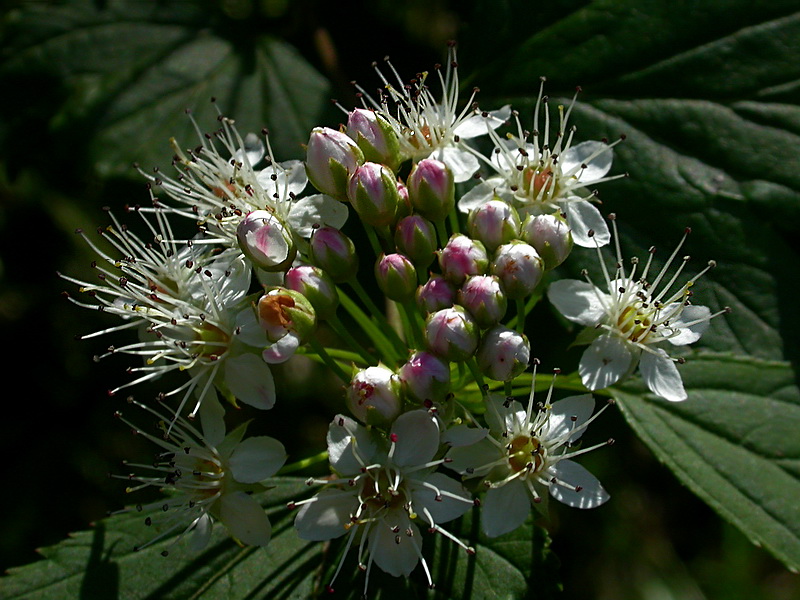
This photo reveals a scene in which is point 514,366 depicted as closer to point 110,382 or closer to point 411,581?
point 411,581

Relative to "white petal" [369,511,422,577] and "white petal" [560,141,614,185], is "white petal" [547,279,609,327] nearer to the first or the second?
"white petal" [560,141,614,185]

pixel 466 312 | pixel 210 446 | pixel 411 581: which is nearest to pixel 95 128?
pixel 210 446

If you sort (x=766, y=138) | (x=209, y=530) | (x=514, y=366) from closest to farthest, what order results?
(x=514, y=366) < (x=209, y=530) < (x=766, y=138)

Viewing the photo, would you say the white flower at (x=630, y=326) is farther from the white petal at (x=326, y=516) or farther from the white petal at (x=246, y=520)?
the white petal at (x=246, y=520)

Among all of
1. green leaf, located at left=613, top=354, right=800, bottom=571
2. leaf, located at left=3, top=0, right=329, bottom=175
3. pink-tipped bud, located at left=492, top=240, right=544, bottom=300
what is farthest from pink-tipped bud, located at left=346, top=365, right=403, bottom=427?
leaf, located at left=3, top=0, right=329, bottom=175

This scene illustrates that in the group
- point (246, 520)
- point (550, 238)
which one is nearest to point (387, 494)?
point (246, 520)

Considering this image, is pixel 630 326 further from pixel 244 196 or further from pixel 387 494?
pixel 244 196

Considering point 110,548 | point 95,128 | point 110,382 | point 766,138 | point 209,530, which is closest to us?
point 209,530

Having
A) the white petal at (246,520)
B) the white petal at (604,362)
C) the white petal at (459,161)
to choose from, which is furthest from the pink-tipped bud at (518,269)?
the white petal at (246,520)
